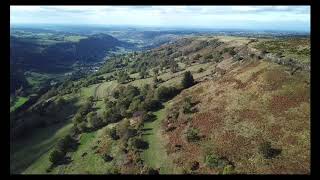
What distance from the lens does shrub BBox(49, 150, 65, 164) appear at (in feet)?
192

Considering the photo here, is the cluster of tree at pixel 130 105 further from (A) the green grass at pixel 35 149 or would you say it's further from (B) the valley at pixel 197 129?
(A) the green grass at pixel 35 149

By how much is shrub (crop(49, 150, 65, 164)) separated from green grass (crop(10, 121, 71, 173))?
73.8 inches

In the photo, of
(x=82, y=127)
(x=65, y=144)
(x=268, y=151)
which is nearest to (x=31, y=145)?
(x=65, y=144)

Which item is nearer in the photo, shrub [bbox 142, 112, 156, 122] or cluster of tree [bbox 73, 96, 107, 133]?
shrub [bbox 142, 112, 156, 122]

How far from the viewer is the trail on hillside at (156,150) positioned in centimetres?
4931

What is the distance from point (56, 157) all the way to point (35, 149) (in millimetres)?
11899

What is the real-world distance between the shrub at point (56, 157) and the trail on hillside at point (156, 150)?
15006 millimetres

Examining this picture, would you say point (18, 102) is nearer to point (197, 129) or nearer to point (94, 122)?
point (94, 122)

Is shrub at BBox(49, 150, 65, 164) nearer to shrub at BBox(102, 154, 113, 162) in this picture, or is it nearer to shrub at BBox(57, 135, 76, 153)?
shrub at BBox(57, 135, 76, 153)

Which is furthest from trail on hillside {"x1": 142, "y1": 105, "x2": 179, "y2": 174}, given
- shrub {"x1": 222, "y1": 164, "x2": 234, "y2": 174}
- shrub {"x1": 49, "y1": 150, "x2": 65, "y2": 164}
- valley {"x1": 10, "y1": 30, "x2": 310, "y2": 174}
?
shrub {"x1": 49, "y1": 150, "x2": 65, "y2": 164}

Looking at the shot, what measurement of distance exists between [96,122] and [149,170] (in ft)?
106

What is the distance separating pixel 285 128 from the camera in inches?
1896
